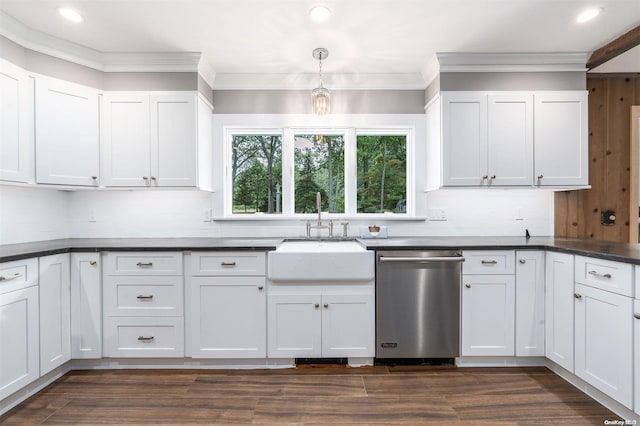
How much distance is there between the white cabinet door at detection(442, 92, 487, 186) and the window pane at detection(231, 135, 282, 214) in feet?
4.92

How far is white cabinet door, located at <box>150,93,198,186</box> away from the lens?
2.62 m

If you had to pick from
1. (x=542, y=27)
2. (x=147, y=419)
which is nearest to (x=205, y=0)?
(x=542, y=27)

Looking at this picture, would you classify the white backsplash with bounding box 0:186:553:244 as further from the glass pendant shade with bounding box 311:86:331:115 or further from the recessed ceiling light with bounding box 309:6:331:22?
the recessed ceiling light with bounding box 309:6:331:22

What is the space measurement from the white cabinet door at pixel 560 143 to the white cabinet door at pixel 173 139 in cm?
A: 280

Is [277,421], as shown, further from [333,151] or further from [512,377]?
[333,151]

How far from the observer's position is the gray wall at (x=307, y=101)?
299cm

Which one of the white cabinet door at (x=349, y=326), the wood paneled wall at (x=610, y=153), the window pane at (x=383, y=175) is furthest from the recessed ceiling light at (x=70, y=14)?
the wood paneled wall at (x=610, y=153)

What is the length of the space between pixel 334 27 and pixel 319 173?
128 cm

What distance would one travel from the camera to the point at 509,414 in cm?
188

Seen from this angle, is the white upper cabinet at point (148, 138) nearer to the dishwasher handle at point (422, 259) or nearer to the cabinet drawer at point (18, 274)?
the cabinet drawer at point (18, 274)

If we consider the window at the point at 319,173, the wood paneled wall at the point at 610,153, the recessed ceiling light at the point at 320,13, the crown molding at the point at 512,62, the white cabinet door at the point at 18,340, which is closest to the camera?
the white cabinet door at the point at 18,340

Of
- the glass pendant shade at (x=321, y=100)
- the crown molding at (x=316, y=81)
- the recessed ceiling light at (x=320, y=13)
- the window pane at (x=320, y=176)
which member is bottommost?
the window pane at (x=320, y=176)

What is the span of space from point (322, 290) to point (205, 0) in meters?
2.03

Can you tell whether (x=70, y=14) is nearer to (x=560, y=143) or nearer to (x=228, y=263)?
(x=228, y=263)
